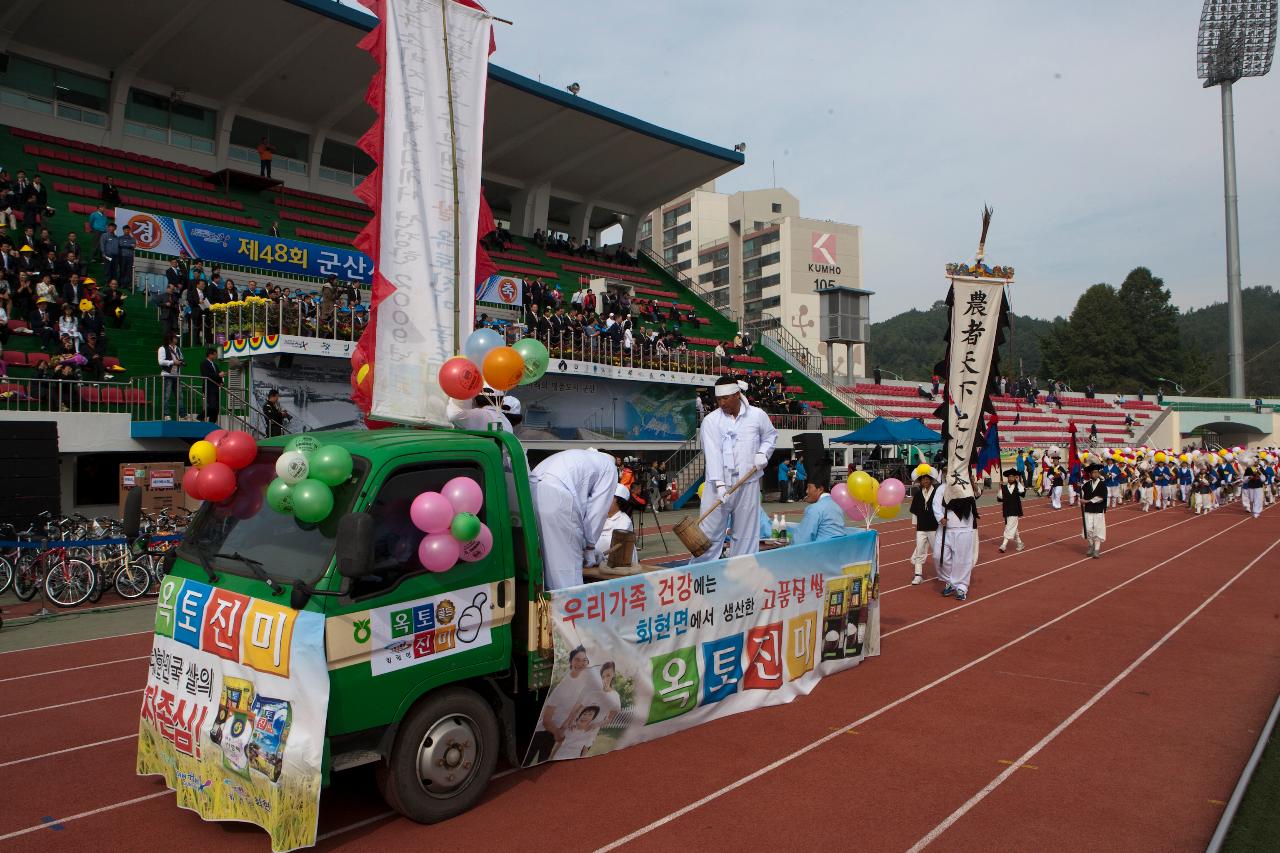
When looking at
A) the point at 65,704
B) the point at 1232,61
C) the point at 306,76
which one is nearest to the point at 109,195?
the point at 306,76

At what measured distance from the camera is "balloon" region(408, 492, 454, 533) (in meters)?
4.88

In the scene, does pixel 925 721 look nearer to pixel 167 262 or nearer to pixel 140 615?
pixel 140 615

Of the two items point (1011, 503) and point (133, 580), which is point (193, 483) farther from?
point (1011, 503)

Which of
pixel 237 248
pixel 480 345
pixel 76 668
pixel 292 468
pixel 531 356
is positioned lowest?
pixel 76 668

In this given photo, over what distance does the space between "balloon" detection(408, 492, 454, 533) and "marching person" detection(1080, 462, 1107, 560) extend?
15436 mm

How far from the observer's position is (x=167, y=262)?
21.8 meters

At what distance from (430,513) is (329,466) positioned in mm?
601

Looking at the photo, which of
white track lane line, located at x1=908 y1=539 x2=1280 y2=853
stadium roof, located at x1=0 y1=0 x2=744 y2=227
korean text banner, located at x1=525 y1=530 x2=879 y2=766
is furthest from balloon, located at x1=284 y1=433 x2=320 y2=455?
stadium roof, located at x1=0 y1=0 x2=744 y2=227

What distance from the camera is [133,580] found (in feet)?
43.5

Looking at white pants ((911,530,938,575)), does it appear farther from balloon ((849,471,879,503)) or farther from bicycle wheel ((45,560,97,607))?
bicycle wheel ((45,560,97,607))

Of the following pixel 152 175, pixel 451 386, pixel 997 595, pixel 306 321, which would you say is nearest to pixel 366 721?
pixel 451 386

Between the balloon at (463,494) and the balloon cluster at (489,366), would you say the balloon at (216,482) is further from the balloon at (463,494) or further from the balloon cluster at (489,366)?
the balloon cluster at (489,366)

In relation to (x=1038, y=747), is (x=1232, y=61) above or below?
above

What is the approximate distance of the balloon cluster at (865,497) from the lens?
887cm
